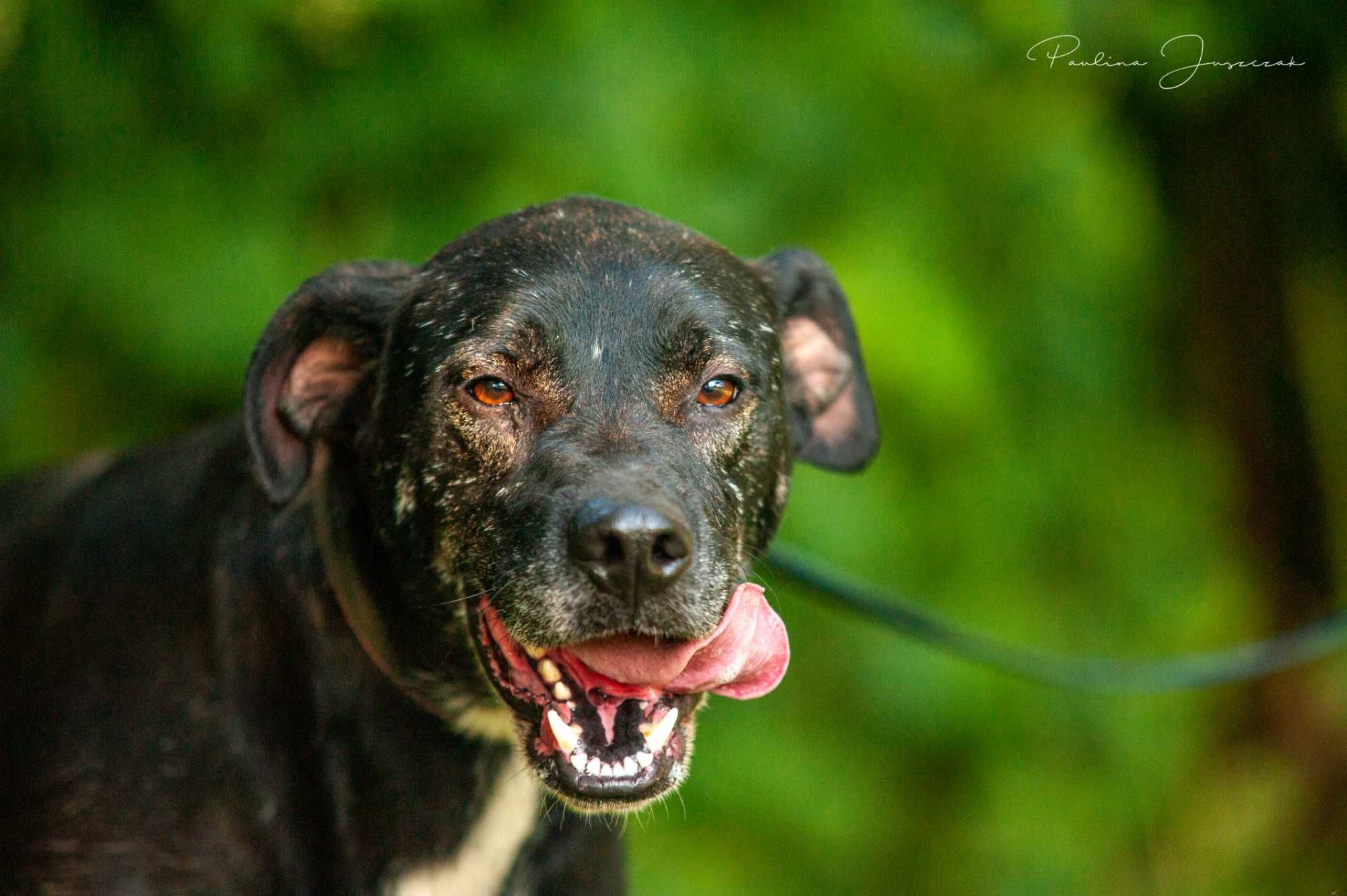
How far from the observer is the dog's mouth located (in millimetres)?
2545

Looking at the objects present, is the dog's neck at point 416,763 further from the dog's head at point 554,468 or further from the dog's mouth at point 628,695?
the dog's mouth at point 628,695

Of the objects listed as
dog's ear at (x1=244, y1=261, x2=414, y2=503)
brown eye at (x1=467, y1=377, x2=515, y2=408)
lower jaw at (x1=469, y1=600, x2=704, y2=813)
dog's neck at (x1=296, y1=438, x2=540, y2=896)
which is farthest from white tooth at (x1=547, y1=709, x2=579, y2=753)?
dog's ear at (x1=244, y1=261, x2=414, y2=503)

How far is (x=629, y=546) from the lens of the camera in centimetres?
245

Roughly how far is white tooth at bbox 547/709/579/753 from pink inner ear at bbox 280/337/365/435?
870 mm

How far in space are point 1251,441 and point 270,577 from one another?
19.3 ft

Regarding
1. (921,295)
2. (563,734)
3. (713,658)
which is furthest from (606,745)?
(921,295)

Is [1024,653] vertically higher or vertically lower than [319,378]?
lower

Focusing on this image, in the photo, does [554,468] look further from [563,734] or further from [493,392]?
[563,734]

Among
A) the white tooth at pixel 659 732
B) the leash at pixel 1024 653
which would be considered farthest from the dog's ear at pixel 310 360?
the leash at pixel 1024 653

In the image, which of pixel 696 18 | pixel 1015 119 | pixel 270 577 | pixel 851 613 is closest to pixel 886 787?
pixel 851 613

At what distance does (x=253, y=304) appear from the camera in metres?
4.63

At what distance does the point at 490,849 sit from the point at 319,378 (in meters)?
1.05

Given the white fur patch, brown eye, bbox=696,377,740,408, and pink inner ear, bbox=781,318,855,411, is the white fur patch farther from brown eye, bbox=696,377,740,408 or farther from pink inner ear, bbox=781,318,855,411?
pink inner ear, bbox=781,318,855,411

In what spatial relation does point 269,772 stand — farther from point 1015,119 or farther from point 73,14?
point 1015,119
